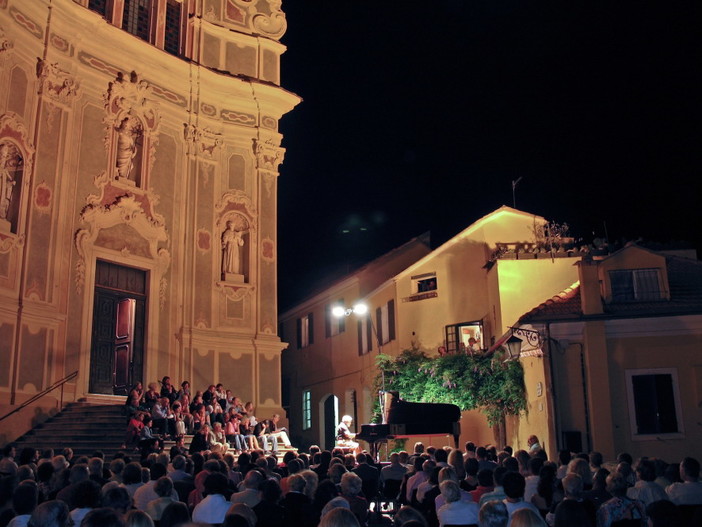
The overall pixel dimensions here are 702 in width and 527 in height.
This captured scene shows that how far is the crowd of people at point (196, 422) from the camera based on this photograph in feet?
57.3

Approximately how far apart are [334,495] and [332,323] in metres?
27.5

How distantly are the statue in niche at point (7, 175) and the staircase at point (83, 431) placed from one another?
4976 millimetres

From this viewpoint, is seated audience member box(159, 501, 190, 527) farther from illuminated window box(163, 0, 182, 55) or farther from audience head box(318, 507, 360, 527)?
illuminated window box(163, 0, 182, 55)

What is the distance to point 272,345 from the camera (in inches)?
1000

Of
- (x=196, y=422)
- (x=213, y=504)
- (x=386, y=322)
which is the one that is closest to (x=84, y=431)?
(x=196, y=422)

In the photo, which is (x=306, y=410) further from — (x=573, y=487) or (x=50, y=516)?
(x=50, y=516)

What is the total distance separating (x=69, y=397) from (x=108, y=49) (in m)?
9.85

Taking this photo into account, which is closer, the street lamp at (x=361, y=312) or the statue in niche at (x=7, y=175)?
the statue in niche at (x=7, y=175)

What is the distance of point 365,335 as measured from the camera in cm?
3241

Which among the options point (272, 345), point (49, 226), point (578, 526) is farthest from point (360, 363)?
point (578, 526)

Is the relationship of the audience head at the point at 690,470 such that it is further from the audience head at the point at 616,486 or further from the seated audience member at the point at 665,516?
the seated audience member at the point at 665,516

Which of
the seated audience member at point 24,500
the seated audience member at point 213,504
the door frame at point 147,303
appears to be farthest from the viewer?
the door frame at point 147,303

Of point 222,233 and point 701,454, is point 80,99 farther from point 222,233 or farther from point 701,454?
point 701,454

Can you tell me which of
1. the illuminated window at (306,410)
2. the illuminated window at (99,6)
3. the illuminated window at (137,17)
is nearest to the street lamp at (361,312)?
the illuminated window at (306,410)
